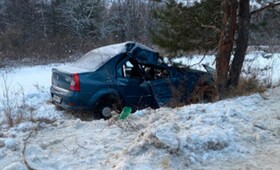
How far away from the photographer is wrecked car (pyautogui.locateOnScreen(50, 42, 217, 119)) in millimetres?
8031

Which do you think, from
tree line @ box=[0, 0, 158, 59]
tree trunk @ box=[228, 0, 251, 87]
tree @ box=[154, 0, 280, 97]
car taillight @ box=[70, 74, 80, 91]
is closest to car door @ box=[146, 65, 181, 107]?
tree @ box=[154, 0, 280, 97]

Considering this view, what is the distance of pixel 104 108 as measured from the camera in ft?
27.0

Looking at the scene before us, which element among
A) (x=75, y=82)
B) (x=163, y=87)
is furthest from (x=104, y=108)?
(x=163, y=87)

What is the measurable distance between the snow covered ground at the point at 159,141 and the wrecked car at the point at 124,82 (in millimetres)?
2646

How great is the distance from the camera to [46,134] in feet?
15.6

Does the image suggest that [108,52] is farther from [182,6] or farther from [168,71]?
[182,6]

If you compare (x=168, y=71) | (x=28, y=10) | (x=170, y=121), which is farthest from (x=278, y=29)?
(x=28, y=10)

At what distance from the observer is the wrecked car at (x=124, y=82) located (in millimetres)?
8031

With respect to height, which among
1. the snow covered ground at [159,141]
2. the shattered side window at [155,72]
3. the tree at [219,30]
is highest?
the tree at [219,30]

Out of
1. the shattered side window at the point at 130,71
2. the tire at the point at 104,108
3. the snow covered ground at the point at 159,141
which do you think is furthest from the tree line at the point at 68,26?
the snow covered ground at the point at 159,141

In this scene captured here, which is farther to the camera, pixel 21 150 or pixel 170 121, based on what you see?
pixel 170 121

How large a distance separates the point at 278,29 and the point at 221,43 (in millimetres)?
3049

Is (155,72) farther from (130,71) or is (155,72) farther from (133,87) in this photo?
(133,87)

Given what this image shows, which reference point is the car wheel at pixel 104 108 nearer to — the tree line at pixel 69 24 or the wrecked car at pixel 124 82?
the wrecked car at pixel 124 82
